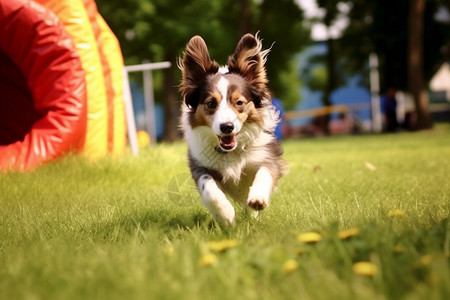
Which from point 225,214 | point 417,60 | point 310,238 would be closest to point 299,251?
point 310,238

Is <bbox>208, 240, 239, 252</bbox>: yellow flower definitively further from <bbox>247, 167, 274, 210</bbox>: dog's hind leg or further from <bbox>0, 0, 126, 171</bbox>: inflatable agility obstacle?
<bbox>0, 0, 126, 171</bbox>: inflatable agility obstacle

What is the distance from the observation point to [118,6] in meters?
23.1

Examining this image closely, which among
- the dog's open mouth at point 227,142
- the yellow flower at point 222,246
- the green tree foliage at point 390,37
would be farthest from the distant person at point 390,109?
the yellow flower at point 222,246

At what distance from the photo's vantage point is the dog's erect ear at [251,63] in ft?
13.5

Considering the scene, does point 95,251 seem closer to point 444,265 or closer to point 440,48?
point 444,265

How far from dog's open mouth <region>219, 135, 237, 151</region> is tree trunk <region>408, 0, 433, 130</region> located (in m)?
18.4

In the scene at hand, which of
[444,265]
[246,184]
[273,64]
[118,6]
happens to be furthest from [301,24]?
[444,265]

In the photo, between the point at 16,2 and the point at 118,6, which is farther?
the point at 118,6

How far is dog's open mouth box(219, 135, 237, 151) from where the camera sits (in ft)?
12.3

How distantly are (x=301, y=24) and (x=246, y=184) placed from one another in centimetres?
2535

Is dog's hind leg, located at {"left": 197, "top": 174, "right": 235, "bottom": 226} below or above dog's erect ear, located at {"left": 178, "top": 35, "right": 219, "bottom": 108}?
below

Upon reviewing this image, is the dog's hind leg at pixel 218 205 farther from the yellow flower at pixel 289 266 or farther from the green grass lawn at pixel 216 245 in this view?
the yellow flower at pixel 289 266

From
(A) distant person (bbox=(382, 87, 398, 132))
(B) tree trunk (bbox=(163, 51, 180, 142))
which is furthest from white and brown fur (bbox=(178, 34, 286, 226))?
(B) tree trunk (bbox=(163, 51, 180, 142))

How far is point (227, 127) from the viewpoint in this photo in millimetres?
3652
